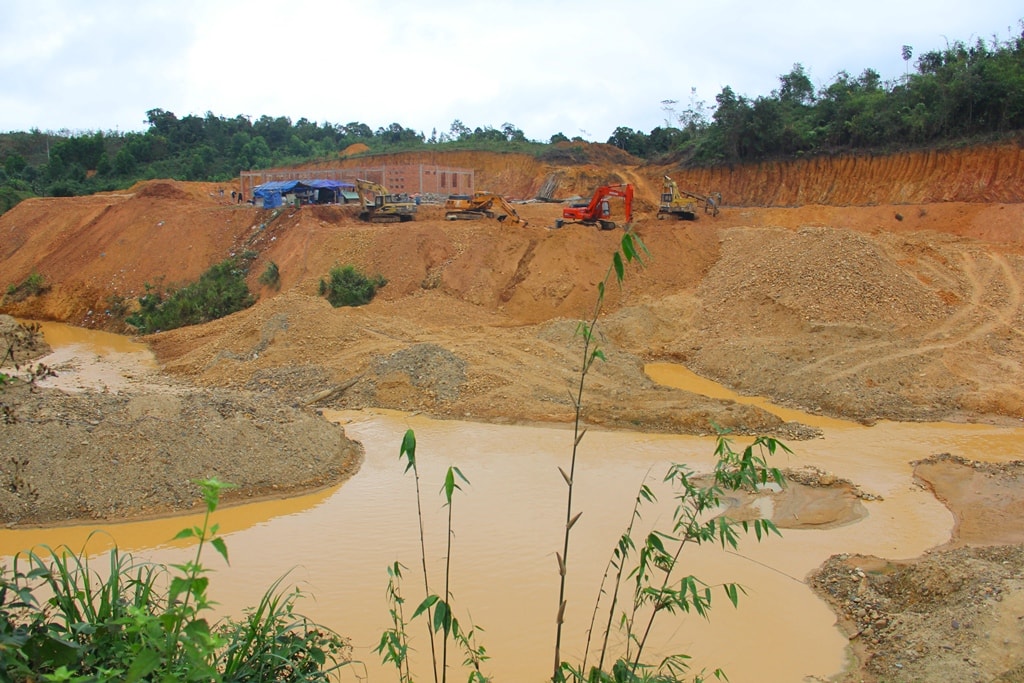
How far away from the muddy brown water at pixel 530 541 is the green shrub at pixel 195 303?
37.1ft

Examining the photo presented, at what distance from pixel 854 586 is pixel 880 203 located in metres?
24.3

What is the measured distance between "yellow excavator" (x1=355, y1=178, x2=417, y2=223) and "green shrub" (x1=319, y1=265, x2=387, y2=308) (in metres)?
5.52

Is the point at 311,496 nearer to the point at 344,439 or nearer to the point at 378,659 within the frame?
the point at 344,439

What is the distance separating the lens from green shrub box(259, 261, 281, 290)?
24359 mm

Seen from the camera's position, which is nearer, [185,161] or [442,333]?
[442,333]

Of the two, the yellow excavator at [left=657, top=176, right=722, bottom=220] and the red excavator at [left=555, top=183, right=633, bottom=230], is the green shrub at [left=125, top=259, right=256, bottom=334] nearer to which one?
the red excavator at [left=555, top=183, right=633, bottom=230]

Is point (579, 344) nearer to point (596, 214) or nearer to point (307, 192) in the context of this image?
point (596, 214)

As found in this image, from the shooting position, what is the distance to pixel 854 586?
8203 millimetres

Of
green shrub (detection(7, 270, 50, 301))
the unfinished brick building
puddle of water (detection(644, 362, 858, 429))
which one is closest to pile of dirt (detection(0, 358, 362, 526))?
puddle of water (detection(644, 362, 858, 429))

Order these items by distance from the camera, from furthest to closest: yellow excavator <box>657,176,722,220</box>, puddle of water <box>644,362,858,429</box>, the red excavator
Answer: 1. yellow excavator <box>657,176,722,220</box>
2. the red excavator
3. puddle of water <box>644,362,858,429</box>

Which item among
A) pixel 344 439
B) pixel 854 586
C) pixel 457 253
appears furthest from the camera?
pixel 457 253

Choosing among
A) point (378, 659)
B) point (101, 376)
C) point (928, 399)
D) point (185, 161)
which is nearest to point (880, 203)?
point (928, 399)

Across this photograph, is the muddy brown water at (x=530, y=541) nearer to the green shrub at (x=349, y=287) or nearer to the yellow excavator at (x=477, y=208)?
the green shrub at (x=349, y=287)

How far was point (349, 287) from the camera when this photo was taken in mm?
22500
